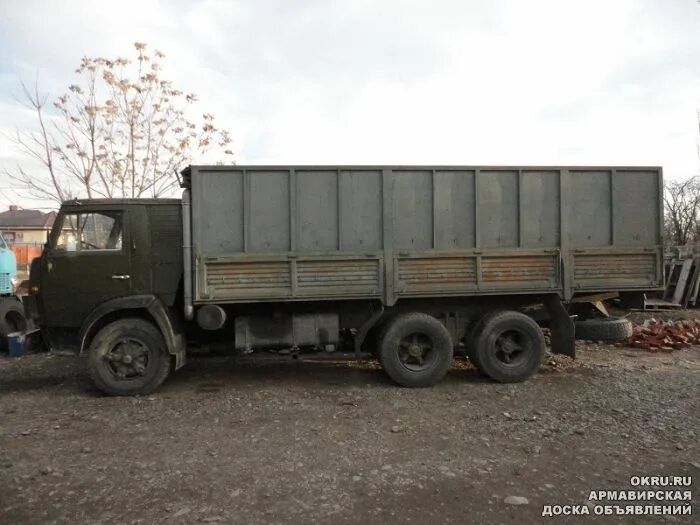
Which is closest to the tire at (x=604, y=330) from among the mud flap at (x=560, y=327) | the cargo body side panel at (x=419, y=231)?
the mud flap at (x=560, y=327)

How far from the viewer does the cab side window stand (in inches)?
233

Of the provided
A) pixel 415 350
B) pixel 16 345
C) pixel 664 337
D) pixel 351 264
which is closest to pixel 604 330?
pixel 415 350

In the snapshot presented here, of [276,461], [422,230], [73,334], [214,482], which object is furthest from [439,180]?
[73,334]

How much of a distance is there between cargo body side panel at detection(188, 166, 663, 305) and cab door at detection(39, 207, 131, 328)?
0.95m

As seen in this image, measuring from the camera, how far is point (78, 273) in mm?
5848

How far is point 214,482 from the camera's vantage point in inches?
142

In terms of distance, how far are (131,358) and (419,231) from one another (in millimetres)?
3776

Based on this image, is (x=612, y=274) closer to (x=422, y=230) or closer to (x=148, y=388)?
(x=422, y=230)

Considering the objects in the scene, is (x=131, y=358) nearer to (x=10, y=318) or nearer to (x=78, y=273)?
(x=78, y=273)

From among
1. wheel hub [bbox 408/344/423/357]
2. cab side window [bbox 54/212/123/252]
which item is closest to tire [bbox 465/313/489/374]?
wheel hub [bbox 408/344/423/357]

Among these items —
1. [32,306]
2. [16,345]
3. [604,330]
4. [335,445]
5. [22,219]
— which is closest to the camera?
[335,445]

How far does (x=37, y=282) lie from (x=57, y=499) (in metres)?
3.33

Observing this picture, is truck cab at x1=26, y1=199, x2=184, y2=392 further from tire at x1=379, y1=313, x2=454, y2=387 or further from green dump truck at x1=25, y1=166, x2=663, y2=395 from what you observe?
tire at x1=379, y1=313, x2=454, y2=387

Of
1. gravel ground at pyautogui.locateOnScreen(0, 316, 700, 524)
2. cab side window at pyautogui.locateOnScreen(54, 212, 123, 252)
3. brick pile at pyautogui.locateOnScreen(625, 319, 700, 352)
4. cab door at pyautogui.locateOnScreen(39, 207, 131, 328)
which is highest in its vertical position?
cab side window at pyautogui.locateOnScreen(54, 212, 123, 252)
